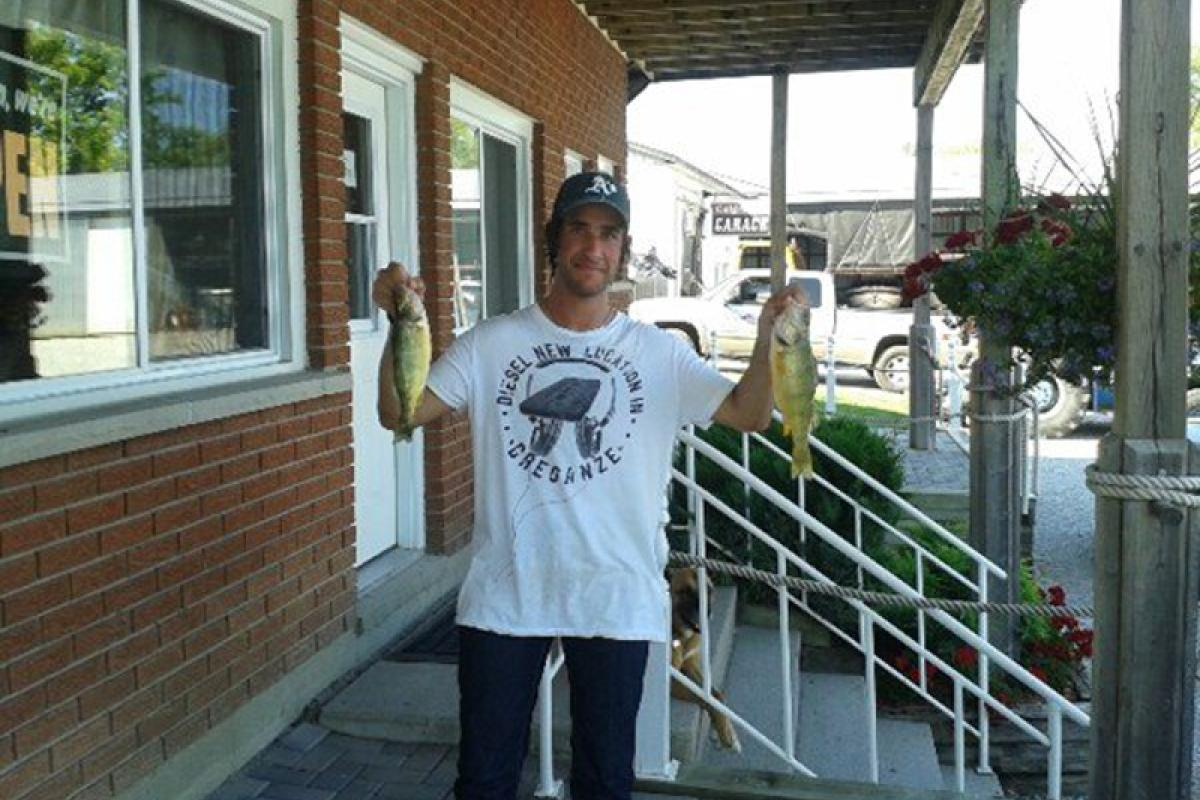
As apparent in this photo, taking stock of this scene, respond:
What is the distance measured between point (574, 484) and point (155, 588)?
1.44 m

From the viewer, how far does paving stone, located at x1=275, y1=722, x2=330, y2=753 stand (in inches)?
161

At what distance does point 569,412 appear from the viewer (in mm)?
2641

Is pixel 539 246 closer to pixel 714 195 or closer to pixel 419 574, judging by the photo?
pixel 419 574

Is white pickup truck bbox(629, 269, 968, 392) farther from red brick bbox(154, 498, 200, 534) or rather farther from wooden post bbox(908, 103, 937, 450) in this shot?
red brick bbox(154, 498, 200, 534)

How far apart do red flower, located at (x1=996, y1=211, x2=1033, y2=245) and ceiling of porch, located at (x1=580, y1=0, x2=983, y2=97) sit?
10.4 feet

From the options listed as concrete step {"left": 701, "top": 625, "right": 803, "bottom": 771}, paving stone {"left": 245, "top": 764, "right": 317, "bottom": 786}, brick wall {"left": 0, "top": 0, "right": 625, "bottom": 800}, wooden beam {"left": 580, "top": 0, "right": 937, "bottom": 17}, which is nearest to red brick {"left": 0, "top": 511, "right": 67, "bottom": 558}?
brick wall {"left": 0, "top": 0, "right": 625, "bottom": 800}

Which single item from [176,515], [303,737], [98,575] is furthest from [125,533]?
[303,737]

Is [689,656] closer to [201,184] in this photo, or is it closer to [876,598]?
[876,598]

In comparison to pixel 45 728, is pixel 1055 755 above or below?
below

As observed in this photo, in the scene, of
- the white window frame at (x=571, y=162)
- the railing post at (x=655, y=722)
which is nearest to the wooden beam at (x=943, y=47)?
the white window frame at (x=571, y=162)

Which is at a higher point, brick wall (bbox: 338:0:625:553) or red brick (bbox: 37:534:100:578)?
brick wall (bbox: 338:0:625:553)

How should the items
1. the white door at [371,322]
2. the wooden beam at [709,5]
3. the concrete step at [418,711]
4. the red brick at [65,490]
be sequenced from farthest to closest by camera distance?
the wooden beam at [709,5] → the white door at [371,322] → the concrete step at [418,711] → the red brick at [65,490]

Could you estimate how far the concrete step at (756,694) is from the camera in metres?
4.56

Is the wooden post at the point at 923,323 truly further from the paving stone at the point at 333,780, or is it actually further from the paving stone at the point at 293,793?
the paving stone at the point at 293,793
